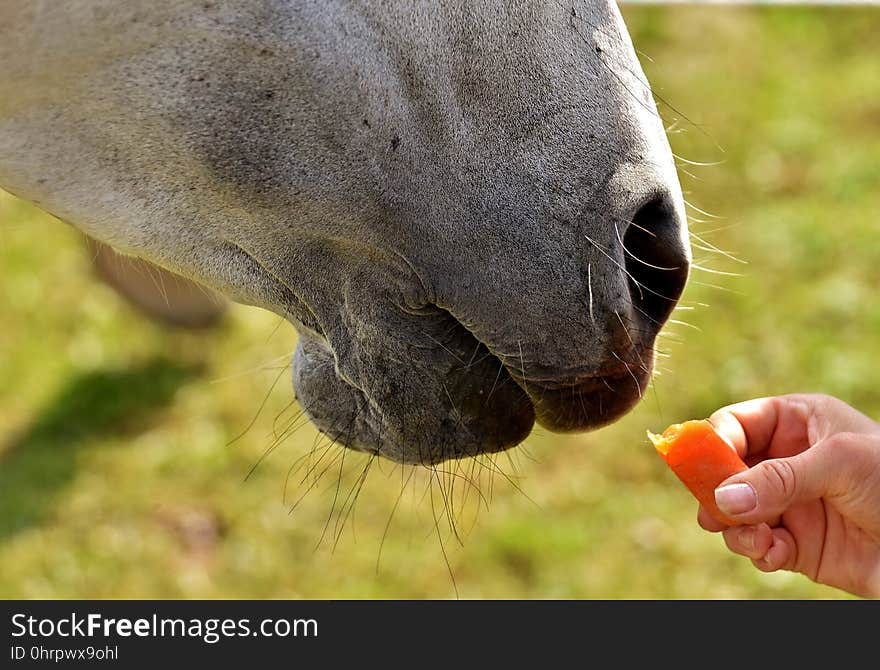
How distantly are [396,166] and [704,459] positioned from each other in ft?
2.39

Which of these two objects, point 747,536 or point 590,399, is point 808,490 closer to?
point 747,536

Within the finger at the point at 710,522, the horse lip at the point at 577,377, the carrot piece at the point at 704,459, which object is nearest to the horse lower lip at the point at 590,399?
the horse lip at the point at 577,377

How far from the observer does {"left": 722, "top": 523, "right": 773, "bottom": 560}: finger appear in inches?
74.7

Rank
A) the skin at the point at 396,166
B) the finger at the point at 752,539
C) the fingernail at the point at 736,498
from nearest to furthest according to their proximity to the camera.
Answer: the skin at the point at 396,166 → the fingernail at the point at 736,498 → the finger at the point at 752,539

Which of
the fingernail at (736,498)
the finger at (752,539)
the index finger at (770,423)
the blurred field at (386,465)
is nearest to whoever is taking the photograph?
the fingernail at (736,498)

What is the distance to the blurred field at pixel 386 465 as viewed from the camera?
11.9ft

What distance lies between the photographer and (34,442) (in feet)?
13.8

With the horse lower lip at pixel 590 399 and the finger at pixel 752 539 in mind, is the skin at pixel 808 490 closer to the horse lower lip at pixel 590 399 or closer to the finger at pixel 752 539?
the finger at pixel 752 539

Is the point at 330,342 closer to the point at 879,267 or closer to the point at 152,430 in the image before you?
the point at 152,430

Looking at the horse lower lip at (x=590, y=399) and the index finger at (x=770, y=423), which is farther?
the index finger at (x=770, y=423)

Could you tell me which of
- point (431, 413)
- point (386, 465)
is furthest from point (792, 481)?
point (386, 465)

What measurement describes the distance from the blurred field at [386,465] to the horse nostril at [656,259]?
4.10 feet
